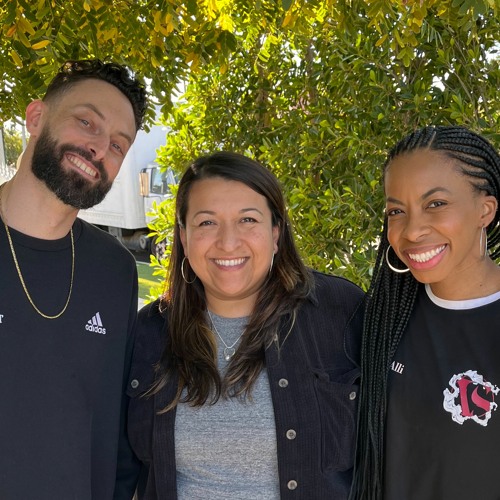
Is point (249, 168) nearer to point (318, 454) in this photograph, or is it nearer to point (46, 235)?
point (46, 235)

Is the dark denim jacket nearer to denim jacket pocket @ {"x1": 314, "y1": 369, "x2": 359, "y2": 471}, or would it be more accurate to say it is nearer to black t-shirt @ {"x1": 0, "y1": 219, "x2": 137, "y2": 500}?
denim jacket pocket @ {"x1": 314, "y1": 369, "x2": 359, "y2": 471}

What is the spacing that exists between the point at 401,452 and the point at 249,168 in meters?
1.11

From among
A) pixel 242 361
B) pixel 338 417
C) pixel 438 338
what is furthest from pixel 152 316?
pixel 438 338

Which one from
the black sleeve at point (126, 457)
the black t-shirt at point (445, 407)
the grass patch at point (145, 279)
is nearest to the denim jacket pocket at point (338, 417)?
the black t-shirt at point (445, 407)

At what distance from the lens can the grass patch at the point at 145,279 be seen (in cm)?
1202

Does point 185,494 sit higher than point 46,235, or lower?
lower

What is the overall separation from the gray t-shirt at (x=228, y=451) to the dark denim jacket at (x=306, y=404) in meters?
0.04

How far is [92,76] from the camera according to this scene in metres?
2.65

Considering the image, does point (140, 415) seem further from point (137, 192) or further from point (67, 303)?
point (137, 192)

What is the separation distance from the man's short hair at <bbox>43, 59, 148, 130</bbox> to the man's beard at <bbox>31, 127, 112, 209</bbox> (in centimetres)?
24

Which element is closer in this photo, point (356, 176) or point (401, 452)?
point (401, 452)

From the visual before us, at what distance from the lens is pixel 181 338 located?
8.19 ft

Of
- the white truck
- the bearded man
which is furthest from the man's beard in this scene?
the white truck

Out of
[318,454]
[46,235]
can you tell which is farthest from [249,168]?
[318,454]
